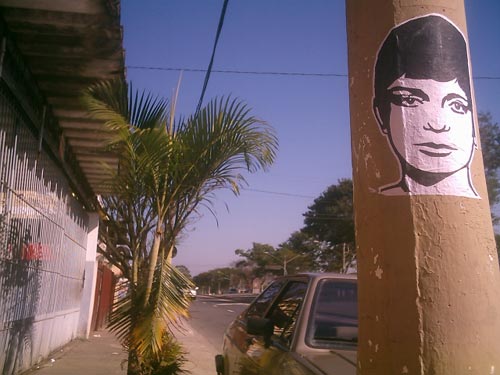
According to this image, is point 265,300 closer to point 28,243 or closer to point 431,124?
point 28,243

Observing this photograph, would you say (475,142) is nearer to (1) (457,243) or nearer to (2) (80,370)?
(1) (457,243)

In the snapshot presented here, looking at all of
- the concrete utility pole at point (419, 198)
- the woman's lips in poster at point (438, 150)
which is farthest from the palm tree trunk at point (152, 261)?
the woman's lips in poster at point (438, 150)

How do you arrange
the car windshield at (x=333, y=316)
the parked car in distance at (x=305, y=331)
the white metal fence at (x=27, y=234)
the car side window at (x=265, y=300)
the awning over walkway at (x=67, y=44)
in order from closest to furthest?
the parked car in distance at (x=305, y=331) < the car windshield at (x=333, y=316) < the awning over walkway at (x=67, y=44) < the car side window at (x=265, y=300) < the white metal fence at (x=27, y=234)

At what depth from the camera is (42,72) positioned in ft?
19.0

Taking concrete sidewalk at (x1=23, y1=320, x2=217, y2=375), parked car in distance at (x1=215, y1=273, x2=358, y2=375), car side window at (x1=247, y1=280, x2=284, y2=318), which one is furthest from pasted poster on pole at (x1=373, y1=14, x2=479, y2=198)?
concrete sidewalk at (x1=23, y1=320, x2=217, y2=375)

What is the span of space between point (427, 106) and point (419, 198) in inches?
12.9

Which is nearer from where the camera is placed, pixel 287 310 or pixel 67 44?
pixel 287 310

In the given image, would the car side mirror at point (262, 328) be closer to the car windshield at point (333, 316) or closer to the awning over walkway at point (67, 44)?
the car windshield at point (333, 316)

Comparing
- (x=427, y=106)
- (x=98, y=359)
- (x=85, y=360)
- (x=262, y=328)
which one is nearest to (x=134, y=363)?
(x=262, y=328)

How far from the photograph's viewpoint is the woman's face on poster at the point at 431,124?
1.65 meters

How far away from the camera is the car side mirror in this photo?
3736mm

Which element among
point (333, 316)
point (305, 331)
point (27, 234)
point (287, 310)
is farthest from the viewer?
point (27, 234)

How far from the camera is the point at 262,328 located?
374cm

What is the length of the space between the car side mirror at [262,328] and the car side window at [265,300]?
2.89 feet
